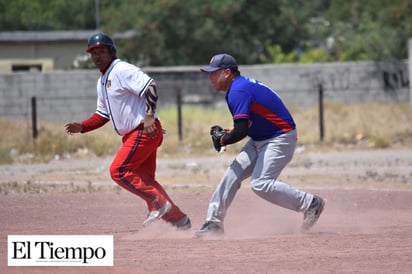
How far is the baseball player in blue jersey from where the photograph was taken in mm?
10445

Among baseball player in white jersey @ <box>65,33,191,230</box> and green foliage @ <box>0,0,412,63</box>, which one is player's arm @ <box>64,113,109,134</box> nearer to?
baseball player in white jersey @ <box>65,33,191,230</box>

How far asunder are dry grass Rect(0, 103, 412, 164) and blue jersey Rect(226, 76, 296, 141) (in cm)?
1248

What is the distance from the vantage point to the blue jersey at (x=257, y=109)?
10234 mm

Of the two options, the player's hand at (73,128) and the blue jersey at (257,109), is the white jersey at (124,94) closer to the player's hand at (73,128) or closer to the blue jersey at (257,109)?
the player's hand at (73,128)

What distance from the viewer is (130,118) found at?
1069 cm

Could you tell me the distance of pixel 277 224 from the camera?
11.7m

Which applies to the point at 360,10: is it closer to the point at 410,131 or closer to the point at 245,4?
the point at 245,4

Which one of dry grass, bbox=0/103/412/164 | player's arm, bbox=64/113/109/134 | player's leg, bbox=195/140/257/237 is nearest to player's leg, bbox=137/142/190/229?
player's leg, bbox=195/140/257/237

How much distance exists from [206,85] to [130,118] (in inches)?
786

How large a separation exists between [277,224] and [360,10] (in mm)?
54556

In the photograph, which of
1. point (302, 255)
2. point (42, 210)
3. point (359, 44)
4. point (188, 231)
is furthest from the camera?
point (359, 44)

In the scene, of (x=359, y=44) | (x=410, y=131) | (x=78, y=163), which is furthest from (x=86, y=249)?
(x=359, y=44)

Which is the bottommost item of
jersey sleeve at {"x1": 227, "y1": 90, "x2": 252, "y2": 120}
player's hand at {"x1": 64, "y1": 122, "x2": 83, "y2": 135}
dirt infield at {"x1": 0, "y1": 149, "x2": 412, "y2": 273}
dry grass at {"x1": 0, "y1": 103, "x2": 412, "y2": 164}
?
dry grass at {"x1": 0, "y1": 103, "x2": 412, "y2": 164}

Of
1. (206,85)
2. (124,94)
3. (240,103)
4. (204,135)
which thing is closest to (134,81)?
(124,94)
